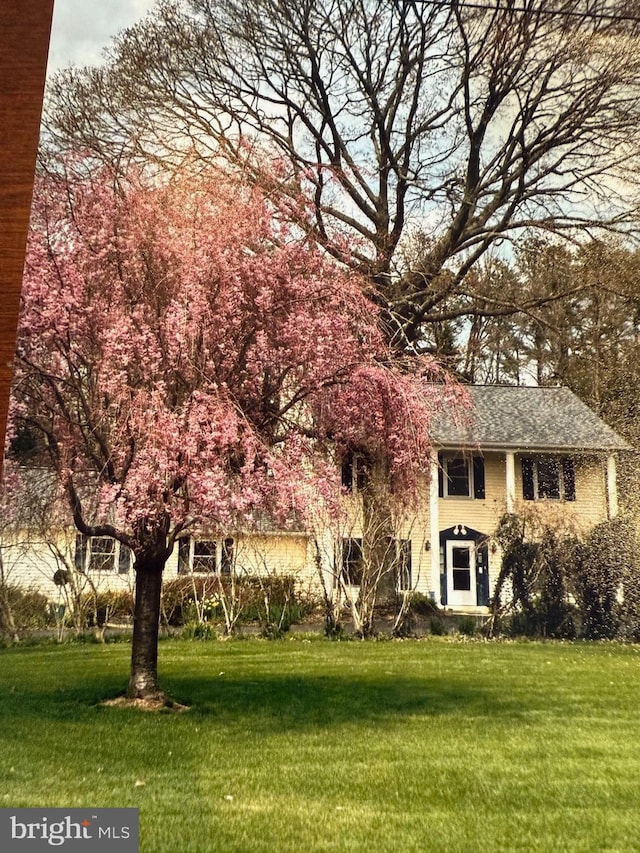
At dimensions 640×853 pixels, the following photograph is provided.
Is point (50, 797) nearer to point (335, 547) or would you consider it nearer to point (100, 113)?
point (335, 547)

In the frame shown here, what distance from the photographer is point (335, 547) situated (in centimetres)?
233

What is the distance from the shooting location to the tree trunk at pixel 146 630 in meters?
1.98

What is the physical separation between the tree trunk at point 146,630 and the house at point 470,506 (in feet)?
0.16

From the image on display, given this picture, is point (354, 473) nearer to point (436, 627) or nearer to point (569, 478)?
point (436, 627)

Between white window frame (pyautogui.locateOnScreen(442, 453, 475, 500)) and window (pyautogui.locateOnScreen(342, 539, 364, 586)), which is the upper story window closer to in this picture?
white window frame (pyautogui.locateOnScreen(442, 453, 475, 500))

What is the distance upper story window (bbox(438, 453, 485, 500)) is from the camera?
238 centimetres

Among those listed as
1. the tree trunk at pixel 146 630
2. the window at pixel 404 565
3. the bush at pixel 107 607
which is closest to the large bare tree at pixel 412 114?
the window at pixel 404 565

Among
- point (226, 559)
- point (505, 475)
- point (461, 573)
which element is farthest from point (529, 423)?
point (226, 559)

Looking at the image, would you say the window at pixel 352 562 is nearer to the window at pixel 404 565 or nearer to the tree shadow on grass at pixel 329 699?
the window at pixel 404 565

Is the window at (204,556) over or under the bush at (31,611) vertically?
over

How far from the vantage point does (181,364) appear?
6.77 ft

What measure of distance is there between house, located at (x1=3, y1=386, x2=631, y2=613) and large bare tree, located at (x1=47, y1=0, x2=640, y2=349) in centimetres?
35

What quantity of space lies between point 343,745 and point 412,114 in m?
1.90

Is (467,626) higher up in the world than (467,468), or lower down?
lower down
